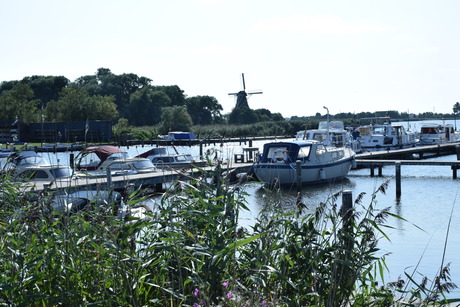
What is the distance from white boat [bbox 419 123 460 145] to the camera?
59.5 m

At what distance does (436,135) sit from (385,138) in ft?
27.7

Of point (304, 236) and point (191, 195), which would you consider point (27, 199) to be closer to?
point (191, 195)

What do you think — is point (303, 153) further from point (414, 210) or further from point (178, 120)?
point (178, 120)

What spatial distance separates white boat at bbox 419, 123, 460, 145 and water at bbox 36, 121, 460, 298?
640 inches

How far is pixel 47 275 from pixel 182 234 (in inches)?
46.5

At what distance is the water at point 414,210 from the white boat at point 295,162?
2.33 feet

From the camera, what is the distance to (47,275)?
16.7ft

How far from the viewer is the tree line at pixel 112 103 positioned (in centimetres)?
8325

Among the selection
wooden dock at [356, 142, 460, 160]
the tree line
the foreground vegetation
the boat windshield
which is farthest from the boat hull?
the tree line

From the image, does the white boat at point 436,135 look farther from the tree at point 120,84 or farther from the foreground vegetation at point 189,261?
the tree at point 120,84

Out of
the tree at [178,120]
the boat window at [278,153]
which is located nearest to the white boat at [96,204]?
the boat window at [278,153]

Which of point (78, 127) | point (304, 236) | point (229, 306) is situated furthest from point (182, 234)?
point (78, 127)

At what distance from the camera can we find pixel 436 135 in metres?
59.7

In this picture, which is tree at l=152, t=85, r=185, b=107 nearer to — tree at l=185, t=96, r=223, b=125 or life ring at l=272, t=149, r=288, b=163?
tree at l=185, t=96, r=223, b=125
